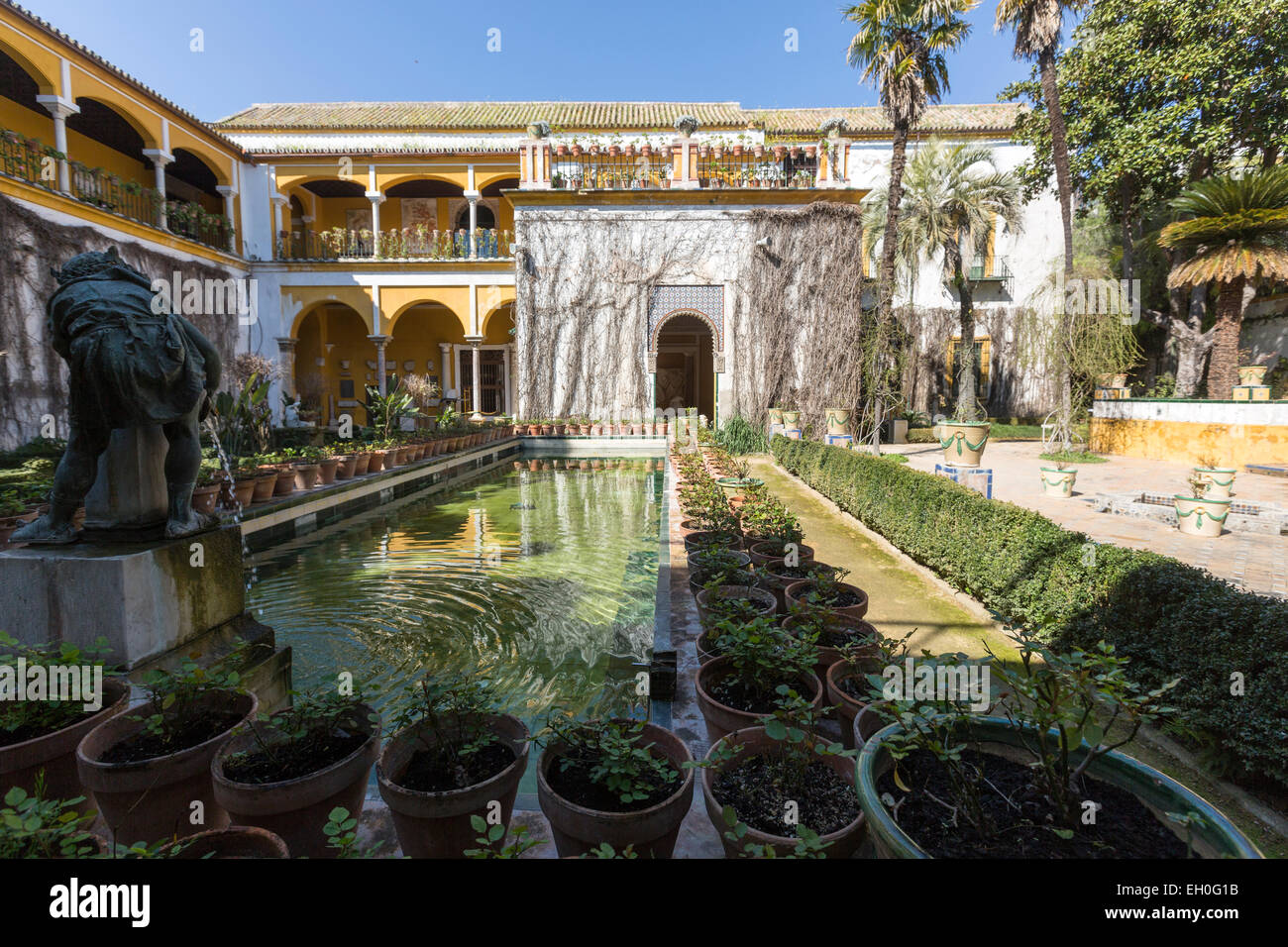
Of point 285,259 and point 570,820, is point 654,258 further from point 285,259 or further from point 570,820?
point 570,820

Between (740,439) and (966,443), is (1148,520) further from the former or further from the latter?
(740,439)

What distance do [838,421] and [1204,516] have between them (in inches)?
375

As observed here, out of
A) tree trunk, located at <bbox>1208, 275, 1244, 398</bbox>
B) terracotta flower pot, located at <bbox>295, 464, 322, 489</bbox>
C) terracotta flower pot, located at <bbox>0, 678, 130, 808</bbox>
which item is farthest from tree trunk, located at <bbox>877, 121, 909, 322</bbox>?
terracotta flower pot, located at <bbox>0, 678, 130, 808</bbox>

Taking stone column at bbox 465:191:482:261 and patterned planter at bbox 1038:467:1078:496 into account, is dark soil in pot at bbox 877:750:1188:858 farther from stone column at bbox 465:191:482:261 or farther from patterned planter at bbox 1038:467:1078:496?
stone column at bbox 465:191:482:261

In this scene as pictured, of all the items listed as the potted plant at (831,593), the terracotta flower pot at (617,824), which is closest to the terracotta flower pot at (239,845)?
the terracotta flower pot at (617,824)

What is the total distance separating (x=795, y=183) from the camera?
1644 cm

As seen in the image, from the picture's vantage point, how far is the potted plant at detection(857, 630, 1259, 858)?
1403 mm

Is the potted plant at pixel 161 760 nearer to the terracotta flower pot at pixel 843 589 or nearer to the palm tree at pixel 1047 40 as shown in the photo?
the terracotta flower pot at pixel 843 589

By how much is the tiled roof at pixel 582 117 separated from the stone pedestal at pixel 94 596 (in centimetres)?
1959

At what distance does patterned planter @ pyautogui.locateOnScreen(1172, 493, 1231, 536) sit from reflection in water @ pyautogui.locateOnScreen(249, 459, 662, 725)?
17.8ft

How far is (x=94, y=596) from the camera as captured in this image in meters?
2.28

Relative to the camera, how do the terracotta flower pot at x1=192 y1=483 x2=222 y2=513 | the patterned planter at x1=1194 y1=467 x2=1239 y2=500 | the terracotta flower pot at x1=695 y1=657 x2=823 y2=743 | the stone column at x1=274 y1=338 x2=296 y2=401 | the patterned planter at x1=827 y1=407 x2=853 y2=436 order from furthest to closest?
the stone column at x1=274 y1=338 x2=296 y2=401 → the patterned planter at x1=827 y1=407 x2=853 y2=436 → the patterned planter at x1=1194 y1=467 x2=1239 y2=500 → the terracotta flower pot at x1=192 y1=483 x2=222 y2=513 → the terracotta flower pot at x1=695 y1=657 x2=823 y2=743

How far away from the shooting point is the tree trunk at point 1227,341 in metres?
12.7
